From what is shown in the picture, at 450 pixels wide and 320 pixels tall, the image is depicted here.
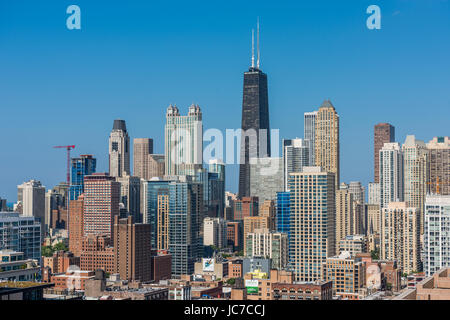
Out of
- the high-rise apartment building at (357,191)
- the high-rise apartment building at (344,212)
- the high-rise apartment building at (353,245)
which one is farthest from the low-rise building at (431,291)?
the high-rise apartment building at (357,191)

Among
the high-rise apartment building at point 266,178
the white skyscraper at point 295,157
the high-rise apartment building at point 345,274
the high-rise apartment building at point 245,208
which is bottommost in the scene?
the high-rise apartment building at point 345,274

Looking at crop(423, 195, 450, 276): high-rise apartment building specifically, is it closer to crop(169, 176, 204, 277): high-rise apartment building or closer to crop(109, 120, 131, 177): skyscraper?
crop(109, 120, 131, 177): skyscraper

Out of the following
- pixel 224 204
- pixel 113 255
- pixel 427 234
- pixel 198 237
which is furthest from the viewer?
pixel 224 204

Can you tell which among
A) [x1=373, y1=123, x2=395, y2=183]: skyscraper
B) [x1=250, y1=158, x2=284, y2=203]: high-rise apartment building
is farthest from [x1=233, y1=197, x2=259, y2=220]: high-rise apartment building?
[x1=373, y1=123, x2=395, y2=183]: skyscraper

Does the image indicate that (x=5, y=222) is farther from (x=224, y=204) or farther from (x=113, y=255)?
(x=224, y=204)

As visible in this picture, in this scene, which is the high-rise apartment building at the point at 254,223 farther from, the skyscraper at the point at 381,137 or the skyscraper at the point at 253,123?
the skyscraper at the point at 381,137

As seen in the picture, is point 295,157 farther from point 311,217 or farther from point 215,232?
point 215,232
